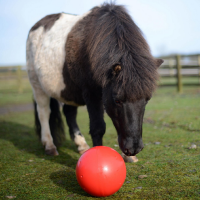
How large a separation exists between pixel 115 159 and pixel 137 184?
46cm

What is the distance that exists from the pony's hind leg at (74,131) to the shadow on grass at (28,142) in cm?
17

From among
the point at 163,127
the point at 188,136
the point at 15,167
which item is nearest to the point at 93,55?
the point at 15,167

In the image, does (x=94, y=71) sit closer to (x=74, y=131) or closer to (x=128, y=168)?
(x=128, y=168)

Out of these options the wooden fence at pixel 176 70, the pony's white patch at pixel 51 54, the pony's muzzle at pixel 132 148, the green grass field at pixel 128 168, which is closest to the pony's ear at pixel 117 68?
the pony's muzzle at pixel 132 148

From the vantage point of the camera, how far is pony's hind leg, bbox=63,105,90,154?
4.12 metres

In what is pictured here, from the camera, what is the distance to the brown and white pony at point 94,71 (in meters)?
2.42

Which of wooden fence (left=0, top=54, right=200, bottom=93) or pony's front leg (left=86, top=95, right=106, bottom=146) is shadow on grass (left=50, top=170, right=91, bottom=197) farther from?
wooden fence (left=0, top=54, right=200, bottom=93)

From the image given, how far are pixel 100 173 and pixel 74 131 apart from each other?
2.16m

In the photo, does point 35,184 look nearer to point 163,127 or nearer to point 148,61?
point 148,61

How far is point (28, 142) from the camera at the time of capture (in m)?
4.98

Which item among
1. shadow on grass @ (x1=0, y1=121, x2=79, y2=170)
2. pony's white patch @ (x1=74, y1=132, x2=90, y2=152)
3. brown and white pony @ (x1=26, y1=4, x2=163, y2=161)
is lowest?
shadow on grass @ (x1=0, y1=121, x2=79, y2=170)

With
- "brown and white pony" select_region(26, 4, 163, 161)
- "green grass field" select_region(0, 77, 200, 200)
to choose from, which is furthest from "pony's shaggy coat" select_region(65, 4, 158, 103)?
"green grass field" select_region(0, 77, 200, 200)

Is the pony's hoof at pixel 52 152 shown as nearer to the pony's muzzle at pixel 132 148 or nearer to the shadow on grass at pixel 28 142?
the shadow on grass at pixel 28 142

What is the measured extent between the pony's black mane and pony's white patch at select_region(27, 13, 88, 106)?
71 cm
